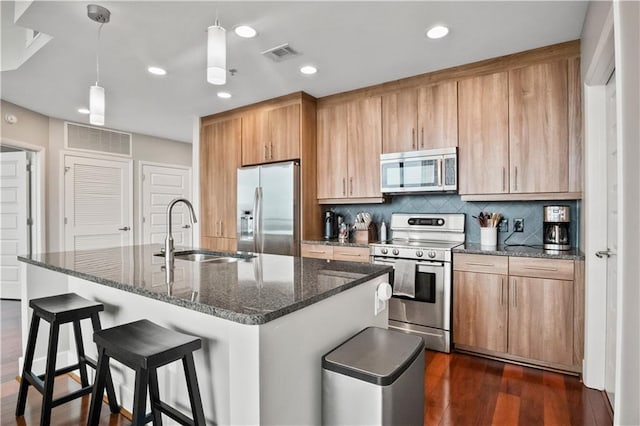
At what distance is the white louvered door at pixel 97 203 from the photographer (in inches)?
197

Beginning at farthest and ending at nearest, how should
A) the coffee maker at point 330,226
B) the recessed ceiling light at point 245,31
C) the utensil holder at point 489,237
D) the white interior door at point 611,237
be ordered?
1. the coffee maker at point 330,226
2. the utensil holder at point 489,237
3. the recessed ceiling light at point 245,31
4. the white interior door at point 611,237

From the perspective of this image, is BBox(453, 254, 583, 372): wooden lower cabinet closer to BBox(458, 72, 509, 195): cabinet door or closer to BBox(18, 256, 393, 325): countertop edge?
BBox(458, 72, 509, 195): cabinet door

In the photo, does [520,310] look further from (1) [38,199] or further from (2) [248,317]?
(1) [38,199]

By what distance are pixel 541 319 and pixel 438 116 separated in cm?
191

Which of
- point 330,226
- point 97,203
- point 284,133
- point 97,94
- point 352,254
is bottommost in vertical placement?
point 352,254

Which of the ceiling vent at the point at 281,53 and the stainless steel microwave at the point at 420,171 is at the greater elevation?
the ceiling vent at the point at 281,53

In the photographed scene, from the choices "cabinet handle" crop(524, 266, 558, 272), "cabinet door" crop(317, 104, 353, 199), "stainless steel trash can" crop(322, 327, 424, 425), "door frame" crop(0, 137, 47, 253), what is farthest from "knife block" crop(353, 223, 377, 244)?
"door frame" crop(0, 137, 47, 253)

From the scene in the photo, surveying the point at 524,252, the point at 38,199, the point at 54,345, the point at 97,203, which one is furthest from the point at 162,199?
the point at 524,252

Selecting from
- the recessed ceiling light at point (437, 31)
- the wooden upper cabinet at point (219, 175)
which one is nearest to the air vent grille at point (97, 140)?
the wooden upper cabinet at point (219, 175)

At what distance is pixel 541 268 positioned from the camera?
2555 mm

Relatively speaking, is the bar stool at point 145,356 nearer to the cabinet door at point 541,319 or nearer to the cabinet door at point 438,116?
the cabinet door at point 541,319

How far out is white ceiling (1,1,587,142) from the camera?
223 centimetres

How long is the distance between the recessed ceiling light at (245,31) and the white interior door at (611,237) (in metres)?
2.35

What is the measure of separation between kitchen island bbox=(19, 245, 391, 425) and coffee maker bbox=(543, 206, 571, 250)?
1735 mm
